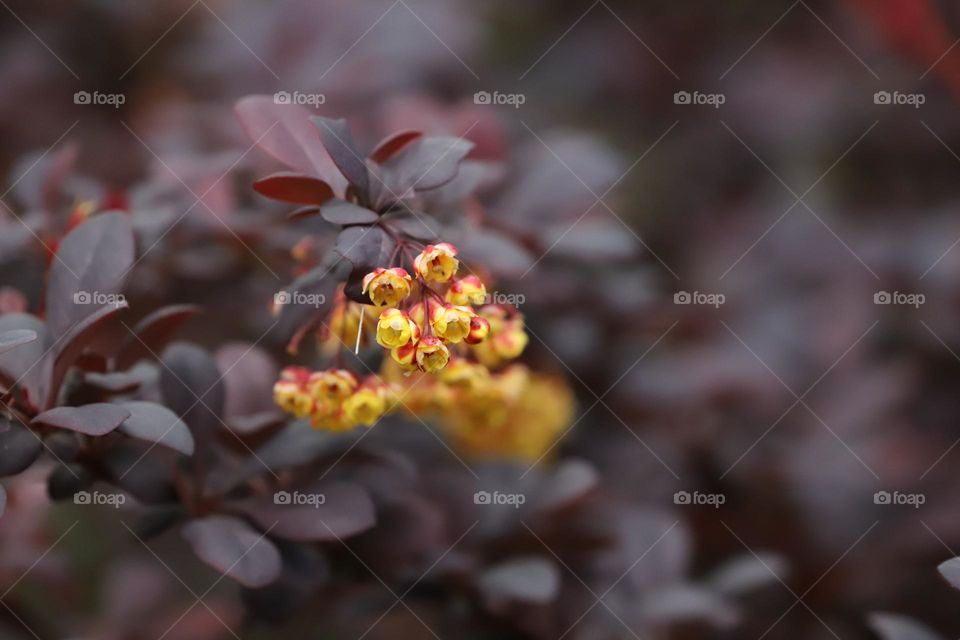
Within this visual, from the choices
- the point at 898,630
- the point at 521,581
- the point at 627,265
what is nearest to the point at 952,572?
the point at 898,630

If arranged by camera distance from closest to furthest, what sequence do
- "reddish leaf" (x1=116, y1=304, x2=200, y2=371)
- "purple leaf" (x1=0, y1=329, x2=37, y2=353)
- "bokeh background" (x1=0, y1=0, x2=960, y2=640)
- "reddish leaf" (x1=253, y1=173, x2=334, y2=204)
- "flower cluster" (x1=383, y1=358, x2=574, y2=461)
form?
"purple leaf" (x1=0, y1=329, x2=37, y2=353) < "reddish leaf" (x1=253, y1=173, x2=334, y2=204) < "reddish leaf" (x1=116, y1=304, x2=200, y2=371) < "flower cluster" (x1=383, y1=358, x2=574, y2=461) < "bokeh background" (x1=0, y1=0, x2=960, y2=640)

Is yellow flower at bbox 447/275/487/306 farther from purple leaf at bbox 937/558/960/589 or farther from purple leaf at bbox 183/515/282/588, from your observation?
purple leaf at bbox 937/558/960/589

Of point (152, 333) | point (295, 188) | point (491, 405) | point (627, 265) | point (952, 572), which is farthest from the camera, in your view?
point (627, 265)

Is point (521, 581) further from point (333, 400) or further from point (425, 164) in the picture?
point (425, 164)

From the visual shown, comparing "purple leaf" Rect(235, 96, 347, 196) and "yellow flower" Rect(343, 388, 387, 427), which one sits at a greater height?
"purple leaf" Rect(235, 96, 347, 196)

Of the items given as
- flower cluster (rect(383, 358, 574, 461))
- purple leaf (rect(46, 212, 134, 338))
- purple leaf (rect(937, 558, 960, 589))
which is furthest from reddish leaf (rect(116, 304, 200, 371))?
purple leaf (rect(937, 558, 960, 589))

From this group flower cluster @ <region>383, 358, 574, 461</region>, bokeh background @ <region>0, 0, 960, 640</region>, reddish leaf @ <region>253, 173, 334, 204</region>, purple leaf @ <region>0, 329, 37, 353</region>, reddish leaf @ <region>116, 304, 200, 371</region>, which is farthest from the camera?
bokeh background @ <region>0, 0, 960, 640</region>

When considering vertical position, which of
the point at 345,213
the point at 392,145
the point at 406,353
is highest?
the point at 392,145

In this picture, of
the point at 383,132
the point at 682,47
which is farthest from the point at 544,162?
the point at 682,47
